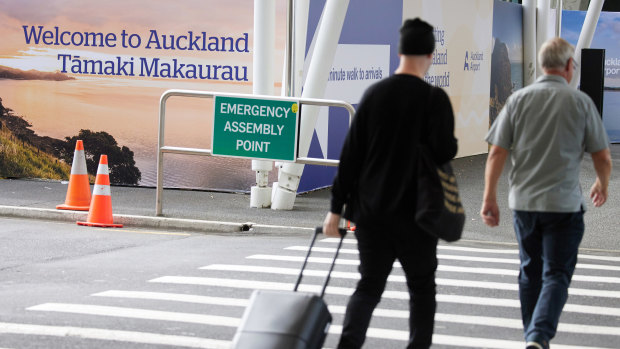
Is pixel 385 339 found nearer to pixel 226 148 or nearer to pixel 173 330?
pixel 173 330

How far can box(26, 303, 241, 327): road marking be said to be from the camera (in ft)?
21.8

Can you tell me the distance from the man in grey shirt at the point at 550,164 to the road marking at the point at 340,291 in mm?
2123

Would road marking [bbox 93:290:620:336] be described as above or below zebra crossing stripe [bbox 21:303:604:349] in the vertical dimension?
above

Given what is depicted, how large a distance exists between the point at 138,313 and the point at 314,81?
6239mm

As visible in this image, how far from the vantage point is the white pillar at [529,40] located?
1022 inches

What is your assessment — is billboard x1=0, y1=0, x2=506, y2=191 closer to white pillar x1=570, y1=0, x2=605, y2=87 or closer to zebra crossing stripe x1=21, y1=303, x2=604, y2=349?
zebra crossing stripe x1=21, y1=303, x2=604, y2=349

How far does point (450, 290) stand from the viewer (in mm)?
8008

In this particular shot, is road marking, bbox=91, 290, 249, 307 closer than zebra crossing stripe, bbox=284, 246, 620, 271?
Yes

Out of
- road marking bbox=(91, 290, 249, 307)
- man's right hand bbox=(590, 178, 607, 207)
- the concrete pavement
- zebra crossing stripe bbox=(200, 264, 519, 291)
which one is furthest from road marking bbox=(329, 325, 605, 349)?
the concrete pavement

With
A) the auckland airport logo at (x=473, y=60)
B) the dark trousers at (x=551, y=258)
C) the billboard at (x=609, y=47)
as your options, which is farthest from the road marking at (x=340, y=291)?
the billboard at (x=609, y=47)

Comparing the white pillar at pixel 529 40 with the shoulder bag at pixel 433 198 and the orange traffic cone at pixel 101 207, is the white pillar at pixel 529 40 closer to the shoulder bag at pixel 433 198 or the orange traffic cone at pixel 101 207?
the orange traffic cone at pixel 101 207

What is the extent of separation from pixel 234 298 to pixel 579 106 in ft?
10.5

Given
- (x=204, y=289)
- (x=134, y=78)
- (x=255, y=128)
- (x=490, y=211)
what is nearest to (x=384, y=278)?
(x=490, y=211)

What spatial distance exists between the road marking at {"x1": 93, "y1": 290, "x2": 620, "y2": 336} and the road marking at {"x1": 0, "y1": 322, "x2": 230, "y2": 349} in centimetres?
102
